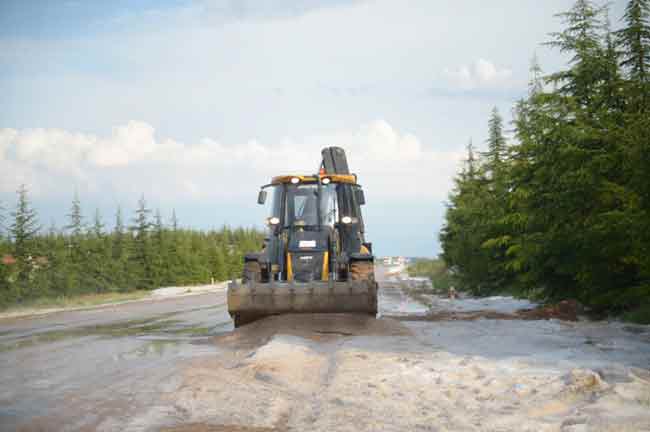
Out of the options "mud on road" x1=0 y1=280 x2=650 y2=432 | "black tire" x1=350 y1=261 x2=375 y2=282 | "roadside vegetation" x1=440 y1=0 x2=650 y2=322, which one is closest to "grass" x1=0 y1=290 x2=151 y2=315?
"mud on road" x1=0 y1=280 x2=650 y2=432

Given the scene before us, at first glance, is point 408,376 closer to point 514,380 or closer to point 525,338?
point 514,380

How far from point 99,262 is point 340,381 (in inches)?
1941

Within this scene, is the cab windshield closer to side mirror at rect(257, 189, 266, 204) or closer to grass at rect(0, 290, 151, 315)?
side mirror at rect(257, 189, 266, 204)

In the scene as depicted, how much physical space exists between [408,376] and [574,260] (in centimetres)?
877

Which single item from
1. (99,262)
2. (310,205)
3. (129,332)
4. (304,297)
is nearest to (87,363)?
(304,297)

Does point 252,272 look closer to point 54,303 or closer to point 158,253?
point 54,303

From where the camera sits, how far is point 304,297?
12562 mm

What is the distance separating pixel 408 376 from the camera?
7.45 m

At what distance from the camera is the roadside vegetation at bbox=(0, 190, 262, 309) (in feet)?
143

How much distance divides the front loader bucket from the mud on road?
37 cm

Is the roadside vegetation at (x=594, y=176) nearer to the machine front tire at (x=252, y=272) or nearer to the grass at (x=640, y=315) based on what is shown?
the grass at (x=640, y=315)

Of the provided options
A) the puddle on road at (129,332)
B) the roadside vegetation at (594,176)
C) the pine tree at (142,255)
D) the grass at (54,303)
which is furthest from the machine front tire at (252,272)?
the pine tree at (142,255)

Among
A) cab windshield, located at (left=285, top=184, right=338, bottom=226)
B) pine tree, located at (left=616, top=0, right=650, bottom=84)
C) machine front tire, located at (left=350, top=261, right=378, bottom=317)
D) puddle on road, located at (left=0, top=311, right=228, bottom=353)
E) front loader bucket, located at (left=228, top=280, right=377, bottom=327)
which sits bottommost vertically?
puddle on road, located at (left=0, top=311, right=228, bottom=353)

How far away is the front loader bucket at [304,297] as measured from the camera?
12.5 metres
